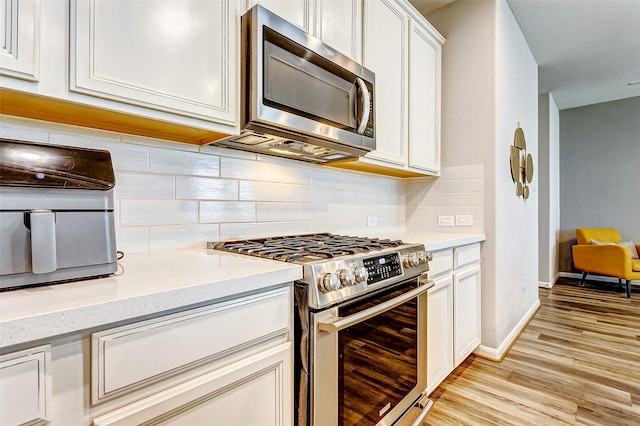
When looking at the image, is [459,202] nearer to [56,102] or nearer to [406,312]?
[406,312]

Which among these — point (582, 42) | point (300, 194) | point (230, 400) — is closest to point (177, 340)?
point (230, 400)

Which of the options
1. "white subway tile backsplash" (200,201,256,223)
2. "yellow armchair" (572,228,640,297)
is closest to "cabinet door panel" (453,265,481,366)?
"white subway tile backsplash" (200,201,256,223)

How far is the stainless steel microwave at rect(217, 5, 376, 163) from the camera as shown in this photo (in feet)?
3.94

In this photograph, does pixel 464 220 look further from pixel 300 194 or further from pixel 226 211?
pixel 226 211

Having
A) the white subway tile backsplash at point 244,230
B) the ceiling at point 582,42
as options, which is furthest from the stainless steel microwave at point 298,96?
the ceiling at point 582,42

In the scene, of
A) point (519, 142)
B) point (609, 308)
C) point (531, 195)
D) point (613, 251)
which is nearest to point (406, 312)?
point (519, 142)

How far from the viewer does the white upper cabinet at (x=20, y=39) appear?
749 mm

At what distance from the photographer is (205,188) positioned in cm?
146

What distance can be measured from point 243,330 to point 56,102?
2.70 feet

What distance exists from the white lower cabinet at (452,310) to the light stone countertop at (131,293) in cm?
112

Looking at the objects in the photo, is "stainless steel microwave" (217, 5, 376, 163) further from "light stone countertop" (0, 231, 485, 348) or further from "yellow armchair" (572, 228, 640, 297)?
"yellow armchair" (572, 228, 640, 297)

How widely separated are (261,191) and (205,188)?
0.31m

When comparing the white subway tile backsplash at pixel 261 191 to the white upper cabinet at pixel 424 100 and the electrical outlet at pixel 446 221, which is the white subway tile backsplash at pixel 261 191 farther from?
the electrical outlet at pixel 446 221

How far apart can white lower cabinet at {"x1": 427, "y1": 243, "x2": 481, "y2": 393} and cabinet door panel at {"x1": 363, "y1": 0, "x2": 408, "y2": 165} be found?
720 millimetres
